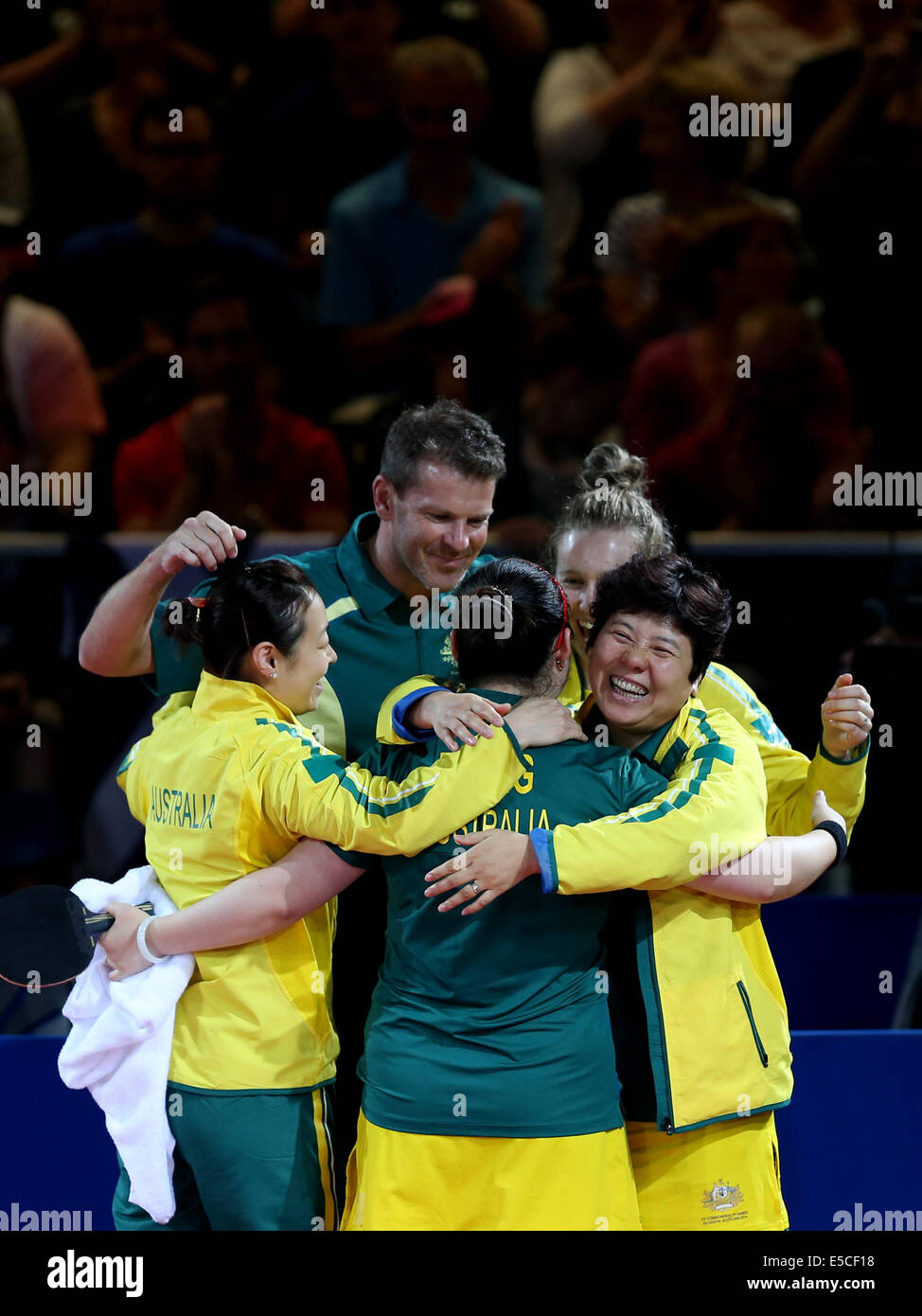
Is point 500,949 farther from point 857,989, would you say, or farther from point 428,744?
point 857,989

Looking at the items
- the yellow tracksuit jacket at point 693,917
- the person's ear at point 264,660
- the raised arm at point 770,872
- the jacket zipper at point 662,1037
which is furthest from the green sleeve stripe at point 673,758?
the person's ear at point 264,660

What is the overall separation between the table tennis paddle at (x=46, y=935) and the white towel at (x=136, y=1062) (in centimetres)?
5

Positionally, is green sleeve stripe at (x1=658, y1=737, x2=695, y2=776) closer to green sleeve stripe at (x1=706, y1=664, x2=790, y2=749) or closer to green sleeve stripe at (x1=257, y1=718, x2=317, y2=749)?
green sleeve stripe at (x1=706, y1=664, x2=790, y2=749)

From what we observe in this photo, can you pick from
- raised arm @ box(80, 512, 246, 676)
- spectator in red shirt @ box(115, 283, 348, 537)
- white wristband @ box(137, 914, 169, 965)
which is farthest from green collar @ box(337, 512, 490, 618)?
spectator in red shirt @ box(115, 283, 348, 537)

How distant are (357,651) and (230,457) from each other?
229cm

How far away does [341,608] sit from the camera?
2467mm

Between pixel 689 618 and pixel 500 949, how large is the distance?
1.86 feet

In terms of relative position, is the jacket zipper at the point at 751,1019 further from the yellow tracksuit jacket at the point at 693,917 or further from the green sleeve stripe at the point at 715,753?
the green sleeve stripe at the point at 715,753

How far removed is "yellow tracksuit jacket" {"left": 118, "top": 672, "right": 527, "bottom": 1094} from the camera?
1.99m

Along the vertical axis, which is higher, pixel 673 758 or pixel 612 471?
pixel 612 471

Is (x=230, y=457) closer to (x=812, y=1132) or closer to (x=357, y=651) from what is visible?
(x=357, y=651)

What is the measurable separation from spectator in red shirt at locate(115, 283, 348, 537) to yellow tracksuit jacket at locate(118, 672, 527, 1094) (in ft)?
7.98

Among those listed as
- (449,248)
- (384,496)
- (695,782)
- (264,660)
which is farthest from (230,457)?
(695,782)

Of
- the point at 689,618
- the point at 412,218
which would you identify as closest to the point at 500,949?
the point at 689,618
